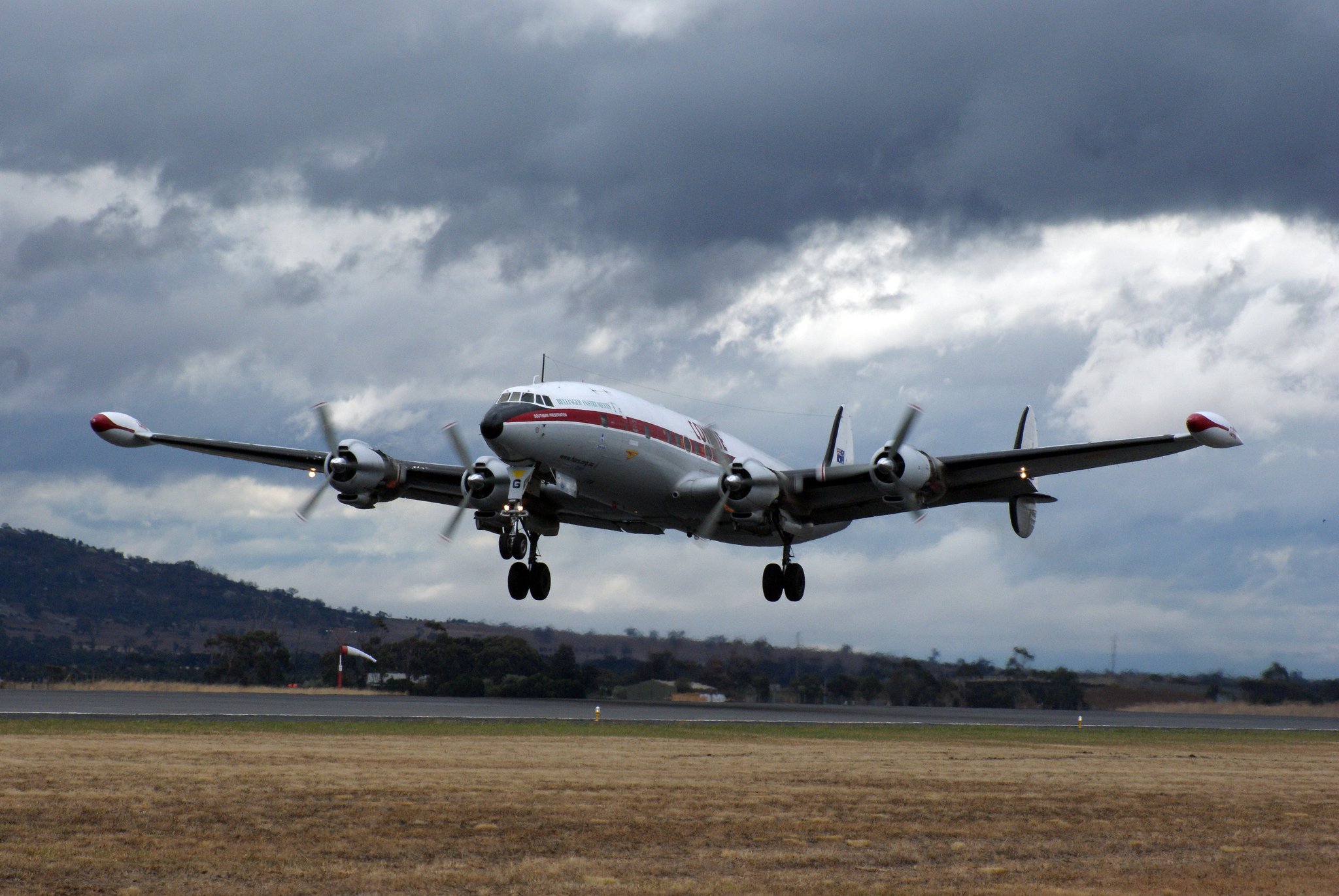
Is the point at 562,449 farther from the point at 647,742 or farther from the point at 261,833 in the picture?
the point at 261,833

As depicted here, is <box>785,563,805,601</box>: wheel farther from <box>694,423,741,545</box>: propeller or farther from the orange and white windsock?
the orange and white windsock

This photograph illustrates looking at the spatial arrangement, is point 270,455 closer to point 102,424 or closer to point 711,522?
point 102,424

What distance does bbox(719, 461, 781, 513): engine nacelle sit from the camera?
36.1 m

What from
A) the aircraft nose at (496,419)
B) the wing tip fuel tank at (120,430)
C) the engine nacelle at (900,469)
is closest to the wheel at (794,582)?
the engine nacelle at (900,469)

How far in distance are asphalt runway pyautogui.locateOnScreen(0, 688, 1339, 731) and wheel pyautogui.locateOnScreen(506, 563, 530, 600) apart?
154 inches

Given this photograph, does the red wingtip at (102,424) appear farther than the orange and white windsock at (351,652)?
No

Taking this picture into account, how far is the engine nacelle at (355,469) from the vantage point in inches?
1470

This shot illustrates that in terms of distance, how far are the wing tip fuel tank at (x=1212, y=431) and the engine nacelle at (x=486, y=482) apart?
18.9 meters

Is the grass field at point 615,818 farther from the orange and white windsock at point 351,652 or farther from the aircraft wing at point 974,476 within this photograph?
the orange and white windsock at point 351,652

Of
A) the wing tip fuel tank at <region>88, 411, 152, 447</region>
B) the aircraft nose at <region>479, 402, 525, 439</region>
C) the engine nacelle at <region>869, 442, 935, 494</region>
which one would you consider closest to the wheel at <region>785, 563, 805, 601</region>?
the engine nacelle at <region>869, 442, 935, 494</region>

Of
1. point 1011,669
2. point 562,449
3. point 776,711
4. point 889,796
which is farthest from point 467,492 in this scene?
point 1011,669

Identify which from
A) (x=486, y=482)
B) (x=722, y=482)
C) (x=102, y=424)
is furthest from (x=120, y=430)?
(x=722, y=482)

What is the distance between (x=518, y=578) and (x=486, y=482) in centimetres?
387

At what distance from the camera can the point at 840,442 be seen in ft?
163
